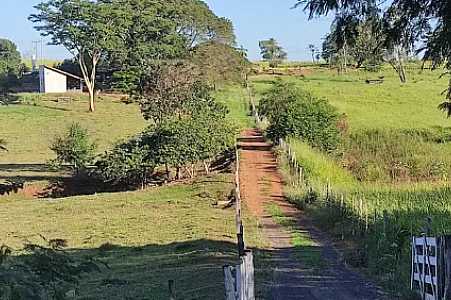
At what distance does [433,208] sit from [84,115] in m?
54.5

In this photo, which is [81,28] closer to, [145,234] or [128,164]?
[128,164]

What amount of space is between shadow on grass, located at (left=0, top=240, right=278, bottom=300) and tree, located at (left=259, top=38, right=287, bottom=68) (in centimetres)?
12355

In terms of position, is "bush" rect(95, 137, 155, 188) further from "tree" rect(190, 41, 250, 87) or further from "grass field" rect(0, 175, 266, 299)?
"tree" rect(190, 41, 250, 87)

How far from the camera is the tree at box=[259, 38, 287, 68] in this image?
472 feet

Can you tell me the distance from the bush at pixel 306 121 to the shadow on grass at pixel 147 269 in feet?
72.7

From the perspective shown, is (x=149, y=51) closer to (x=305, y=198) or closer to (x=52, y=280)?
(x=305, y=198)

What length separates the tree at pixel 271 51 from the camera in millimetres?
143875

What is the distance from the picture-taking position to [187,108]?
145 feet

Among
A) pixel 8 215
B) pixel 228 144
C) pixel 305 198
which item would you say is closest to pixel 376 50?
pixel 305 198

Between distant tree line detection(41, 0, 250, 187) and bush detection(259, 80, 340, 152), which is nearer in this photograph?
distant tree line detection(41, 0, 250, 187)

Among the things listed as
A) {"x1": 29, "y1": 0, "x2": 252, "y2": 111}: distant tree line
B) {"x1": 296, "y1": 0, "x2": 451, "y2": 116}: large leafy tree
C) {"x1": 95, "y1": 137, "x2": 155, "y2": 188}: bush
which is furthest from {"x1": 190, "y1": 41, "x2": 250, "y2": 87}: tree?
{"x1": 296, "y1": 0, "x2": 451, "y2": 116}: large leafy tree

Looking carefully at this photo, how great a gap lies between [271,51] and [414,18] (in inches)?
5299

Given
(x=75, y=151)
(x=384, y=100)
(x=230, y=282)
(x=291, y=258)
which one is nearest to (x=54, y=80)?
(x=384, y=100)

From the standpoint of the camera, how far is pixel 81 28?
73688 millimetres
